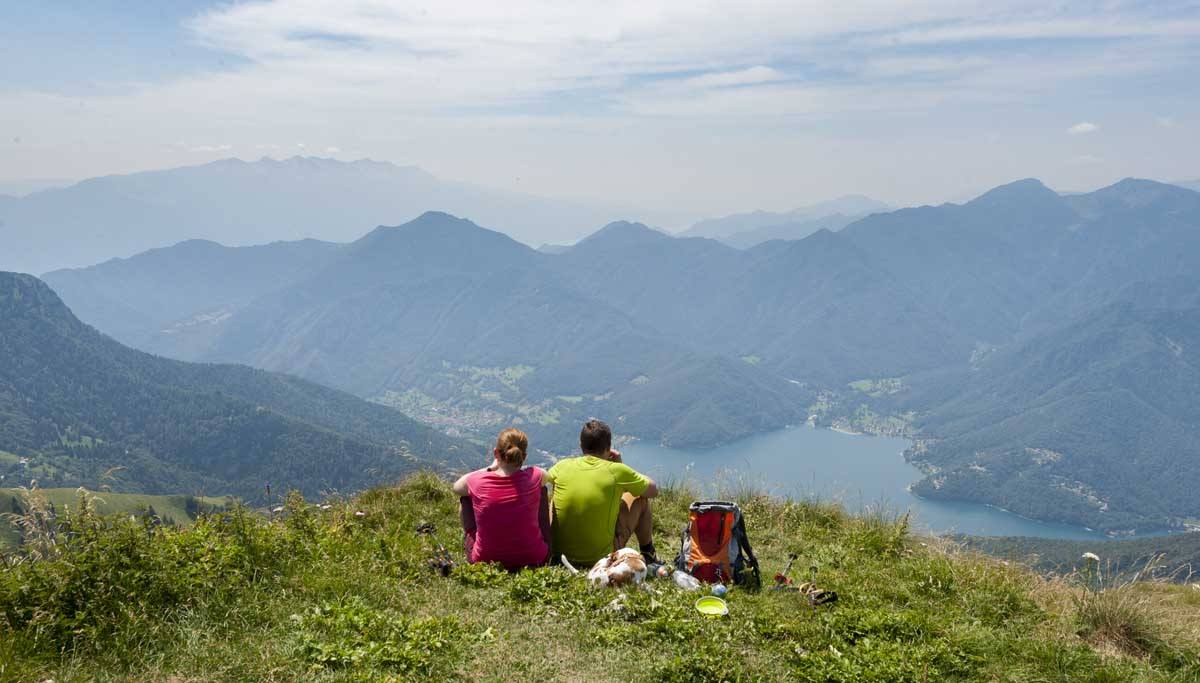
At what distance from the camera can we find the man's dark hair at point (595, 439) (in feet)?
25.9

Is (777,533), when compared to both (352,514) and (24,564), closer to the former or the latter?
(352,514)

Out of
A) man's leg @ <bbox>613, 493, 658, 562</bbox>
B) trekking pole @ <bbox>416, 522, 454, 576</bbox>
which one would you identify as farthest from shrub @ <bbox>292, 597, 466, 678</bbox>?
man's leg @ <bbox>613, 493, 658, 562</bbox>

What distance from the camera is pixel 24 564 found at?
5.36 metres

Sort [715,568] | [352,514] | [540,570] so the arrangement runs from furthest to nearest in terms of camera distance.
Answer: [352,514] < [715,568] < [540,570]

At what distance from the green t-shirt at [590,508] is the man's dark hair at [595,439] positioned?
20 centimetres

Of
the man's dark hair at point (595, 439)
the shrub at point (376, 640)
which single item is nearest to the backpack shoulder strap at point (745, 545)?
the man's dark hair at point (595, 439)

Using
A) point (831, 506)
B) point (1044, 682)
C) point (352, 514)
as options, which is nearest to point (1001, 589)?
point (1044, 682)

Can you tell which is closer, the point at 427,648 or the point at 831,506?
the point at 427,648

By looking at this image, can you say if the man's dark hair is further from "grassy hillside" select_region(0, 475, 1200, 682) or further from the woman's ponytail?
"grassy hillside" select_region(0, 475, 1200, 682)

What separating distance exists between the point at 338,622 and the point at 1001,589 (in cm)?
658

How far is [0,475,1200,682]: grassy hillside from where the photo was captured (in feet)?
16.5

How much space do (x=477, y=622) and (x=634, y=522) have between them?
108 inches

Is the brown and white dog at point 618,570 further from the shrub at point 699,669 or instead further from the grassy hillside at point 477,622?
the shrub at point 699,669

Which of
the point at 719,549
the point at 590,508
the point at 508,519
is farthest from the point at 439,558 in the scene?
the point at 719,549
